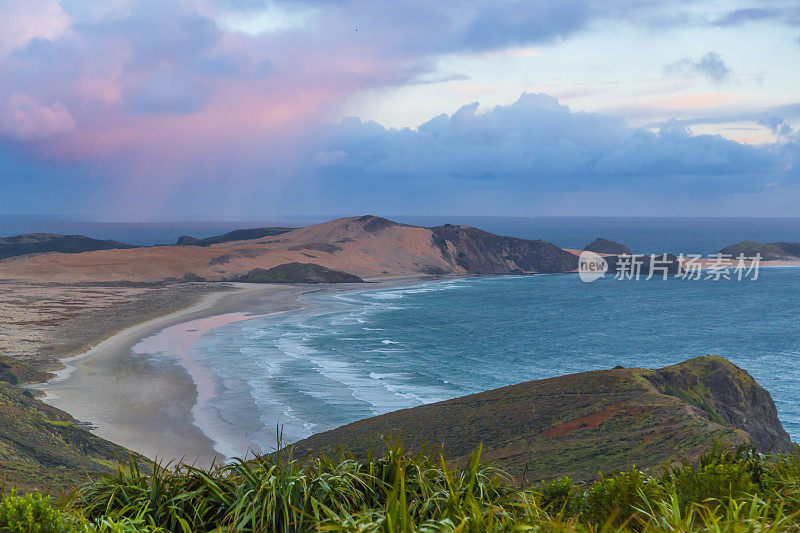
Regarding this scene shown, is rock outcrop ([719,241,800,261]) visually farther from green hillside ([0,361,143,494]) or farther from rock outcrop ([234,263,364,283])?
green hillside ([0,361,143,494])

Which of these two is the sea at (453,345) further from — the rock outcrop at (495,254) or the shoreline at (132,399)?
the rock outcrop at (495,254)

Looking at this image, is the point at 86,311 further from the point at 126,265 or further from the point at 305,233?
the point at 305,233

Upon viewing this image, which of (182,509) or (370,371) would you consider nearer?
(182,509)

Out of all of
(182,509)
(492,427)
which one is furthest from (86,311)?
(182,509)

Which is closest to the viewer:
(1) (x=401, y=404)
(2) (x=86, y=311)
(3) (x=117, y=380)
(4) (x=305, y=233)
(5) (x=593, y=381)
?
(5) (x=593, y=381)

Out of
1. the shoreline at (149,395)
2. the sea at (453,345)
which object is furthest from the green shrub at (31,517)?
the sea at (453,345)

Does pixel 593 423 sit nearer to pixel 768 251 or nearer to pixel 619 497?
pixel 619 497
